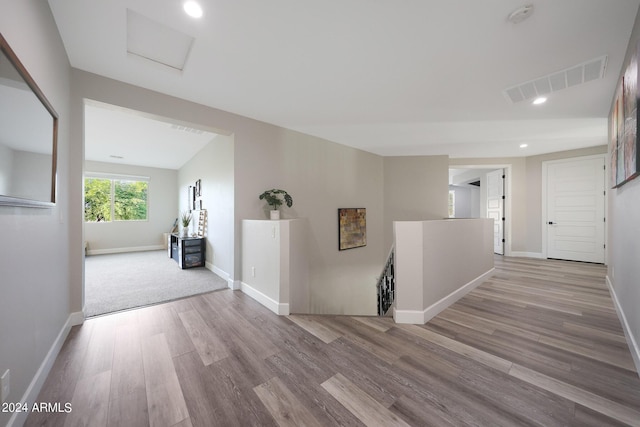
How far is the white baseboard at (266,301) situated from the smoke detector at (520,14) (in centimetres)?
297

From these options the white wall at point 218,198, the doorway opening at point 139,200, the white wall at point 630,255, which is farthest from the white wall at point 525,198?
the doorway opening at point 139,200

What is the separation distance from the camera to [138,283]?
3500 mm

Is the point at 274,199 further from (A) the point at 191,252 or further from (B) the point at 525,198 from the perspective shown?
(B) the point at 525,198

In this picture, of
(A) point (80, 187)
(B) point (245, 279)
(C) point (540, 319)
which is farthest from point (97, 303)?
(C) point (540, 319)

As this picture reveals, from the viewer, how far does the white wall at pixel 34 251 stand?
1.09 meters

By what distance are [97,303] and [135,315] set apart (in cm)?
71

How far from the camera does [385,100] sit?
2.85m

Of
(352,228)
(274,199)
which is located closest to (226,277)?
(274,199)

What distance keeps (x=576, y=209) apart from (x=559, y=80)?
172 inches

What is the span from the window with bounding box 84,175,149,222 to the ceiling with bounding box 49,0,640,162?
5380 millimetres

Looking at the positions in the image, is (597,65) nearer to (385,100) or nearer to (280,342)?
(385,100)

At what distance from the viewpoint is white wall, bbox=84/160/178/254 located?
6.07 m

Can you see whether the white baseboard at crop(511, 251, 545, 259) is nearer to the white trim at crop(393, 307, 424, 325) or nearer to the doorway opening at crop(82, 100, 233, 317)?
the white trim at crop(393, 307, 424, 325)

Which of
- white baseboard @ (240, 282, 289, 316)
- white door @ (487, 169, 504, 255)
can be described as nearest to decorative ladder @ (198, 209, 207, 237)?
white baseboard @ (240, 282, 289, 316)
